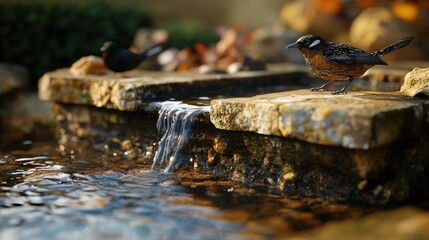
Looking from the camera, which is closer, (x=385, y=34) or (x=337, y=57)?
(x=337, y=57)

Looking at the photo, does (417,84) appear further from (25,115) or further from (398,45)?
(25,115)

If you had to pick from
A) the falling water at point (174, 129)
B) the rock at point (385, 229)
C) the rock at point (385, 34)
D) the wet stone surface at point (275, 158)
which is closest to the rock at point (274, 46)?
the rock at point (385, 34)

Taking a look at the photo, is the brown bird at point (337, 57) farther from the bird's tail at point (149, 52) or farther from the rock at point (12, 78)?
the rock at point (12, 78)

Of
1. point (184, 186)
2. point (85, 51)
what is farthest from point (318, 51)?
point (85, 51)

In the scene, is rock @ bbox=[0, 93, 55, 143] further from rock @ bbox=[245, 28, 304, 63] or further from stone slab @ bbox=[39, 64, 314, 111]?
rock @ bbox=[245, 28, 304, 63]

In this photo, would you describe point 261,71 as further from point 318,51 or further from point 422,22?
point 422,22

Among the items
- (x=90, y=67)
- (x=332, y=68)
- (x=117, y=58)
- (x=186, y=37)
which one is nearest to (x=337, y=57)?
(x=332, y=68)
